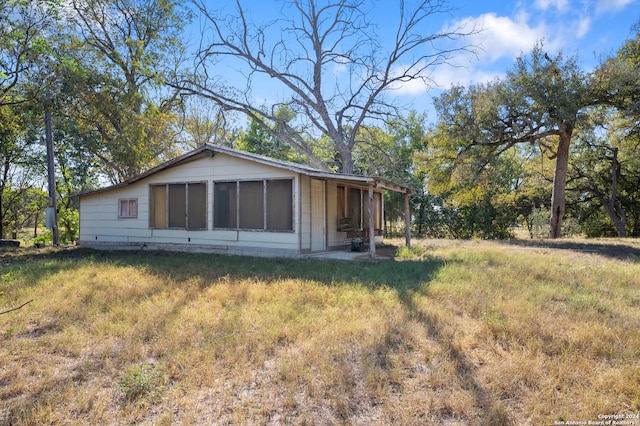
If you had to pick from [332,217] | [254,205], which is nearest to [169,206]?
[254,205]

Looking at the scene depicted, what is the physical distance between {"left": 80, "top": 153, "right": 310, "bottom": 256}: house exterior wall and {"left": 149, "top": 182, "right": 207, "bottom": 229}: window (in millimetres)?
169

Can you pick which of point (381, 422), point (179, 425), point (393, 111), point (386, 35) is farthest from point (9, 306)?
point (386, 35)

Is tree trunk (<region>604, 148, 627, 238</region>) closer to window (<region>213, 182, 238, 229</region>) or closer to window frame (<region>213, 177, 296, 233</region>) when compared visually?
window frame (<region>213, 177, 296, 233</region>)

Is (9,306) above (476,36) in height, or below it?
below

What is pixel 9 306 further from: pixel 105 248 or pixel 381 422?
pixel 105 248

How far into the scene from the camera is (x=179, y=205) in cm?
1173

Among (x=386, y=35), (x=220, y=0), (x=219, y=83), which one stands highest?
(x=220, y=0)

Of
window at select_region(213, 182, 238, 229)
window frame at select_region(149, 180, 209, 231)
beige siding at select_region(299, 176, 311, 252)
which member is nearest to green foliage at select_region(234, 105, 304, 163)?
window frame at select_region(149, 180, 209, 231)

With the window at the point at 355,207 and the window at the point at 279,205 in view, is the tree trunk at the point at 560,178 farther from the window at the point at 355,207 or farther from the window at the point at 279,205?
the window at the point at 279,205

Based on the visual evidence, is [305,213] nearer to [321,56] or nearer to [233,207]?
[233,207]

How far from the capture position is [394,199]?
25688 mm

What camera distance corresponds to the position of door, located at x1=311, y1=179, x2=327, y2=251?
10374 millimetres

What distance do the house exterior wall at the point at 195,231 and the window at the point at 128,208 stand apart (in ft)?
0.35

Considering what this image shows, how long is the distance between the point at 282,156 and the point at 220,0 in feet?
33.9
